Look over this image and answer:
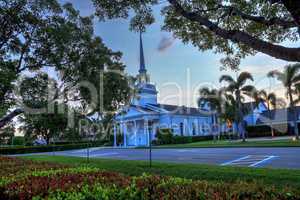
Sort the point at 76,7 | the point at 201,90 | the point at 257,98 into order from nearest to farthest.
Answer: the point at 76,7 → the point at 257,98 → the point at 201,90

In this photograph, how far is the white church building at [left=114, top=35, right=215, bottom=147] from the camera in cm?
6133

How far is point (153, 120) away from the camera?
2308 inches

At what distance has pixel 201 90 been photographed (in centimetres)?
5519

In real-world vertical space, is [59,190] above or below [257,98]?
below

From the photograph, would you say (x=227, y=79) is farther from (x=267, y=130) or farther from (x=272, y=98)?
(x=267, y=130)

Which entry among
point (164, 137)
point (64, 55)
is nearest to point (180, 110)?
point (164, 137)

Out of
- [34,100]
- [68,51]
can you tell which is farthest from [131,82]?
[34,100]

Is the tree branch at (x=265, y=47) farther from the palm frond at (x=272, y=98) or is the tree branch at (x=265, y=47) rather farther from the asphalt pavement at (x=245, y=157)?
the palm frond at (x=272, y=98)

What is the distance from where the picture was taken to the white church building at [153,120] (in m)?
61.3

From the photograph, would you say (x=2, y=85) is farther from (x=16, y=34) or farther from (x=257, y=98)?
(x=257, y=98)

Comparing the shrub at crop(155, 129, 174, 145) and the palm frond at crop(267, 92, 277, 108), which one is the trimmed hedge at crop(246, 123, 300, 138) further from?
the shrub at crop(155, 129, 174, 145)

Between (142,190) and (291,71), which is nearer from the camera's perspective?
(142,190)

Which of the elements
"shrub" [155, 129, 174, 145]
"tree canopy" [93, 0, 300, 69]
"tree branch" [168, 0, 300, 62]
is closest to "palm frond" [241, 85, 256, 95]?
"shrub" [155, 129, 174, 145]

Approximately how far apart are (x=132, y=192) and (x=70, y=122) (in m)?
12.8
